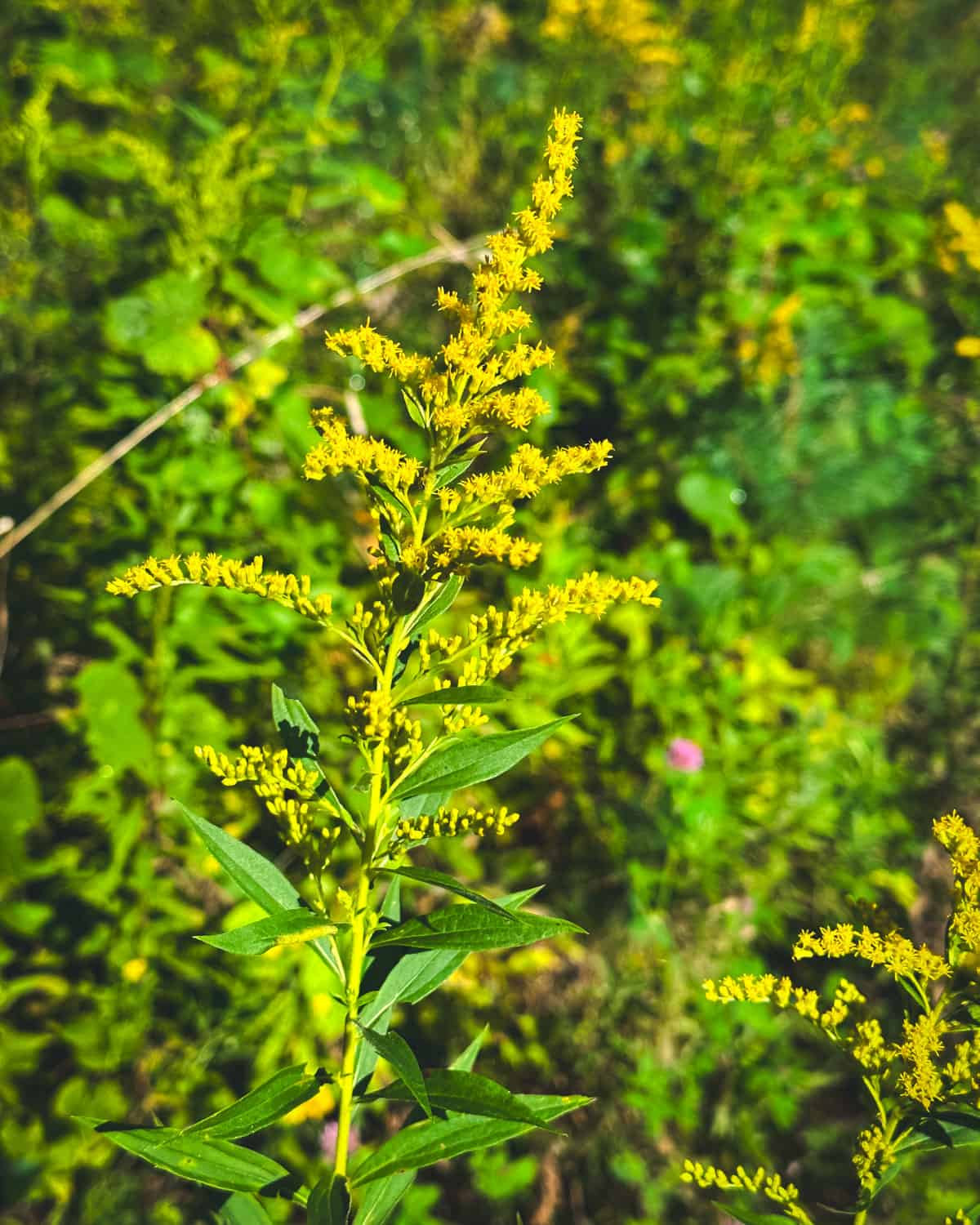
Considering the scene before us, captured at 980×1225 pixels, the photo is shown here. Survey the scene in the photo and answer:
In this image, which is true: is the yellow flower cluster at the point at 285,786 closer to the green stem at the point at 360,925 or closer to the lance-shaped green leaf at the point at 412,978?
the green stem at the point at 360,925

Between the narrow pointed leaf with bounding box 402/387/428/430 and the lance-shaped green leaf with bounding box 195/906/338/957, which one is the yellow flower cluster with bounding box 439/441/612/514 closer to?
the narrow pointed leaf with bounding box 402/387/428/430

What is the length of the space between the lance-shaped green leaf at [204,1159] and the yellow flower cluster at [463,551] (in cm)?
57

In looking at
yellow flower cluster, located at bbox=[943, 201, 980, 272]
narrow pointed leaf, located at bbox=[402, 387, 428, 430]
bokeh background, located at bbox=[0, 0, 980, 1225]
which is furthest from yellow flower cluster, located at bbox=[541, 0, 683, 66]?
narrow pointed leaf, located at bbox=[402, 387, 428, 430]

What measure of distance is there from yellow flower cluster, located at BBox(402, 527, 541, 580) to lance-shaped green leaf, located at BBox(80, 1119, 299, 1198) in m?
0.57

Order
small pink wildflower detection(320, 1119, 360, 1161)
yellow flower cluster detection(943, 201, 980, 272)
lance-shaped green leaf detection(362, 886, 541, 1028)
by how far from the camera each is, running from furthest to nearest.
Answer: yellow flower cluster detection(943, 201, 980, 272)
small pink wildflower detection(320, 1119, 360, 1161)
lance-shaped green leaf detection(362, 886, 541, 1028)

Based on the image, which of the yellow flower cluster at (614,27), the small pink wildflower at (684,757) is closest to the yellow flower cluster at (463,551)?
the small pink wildflower at (684,757)

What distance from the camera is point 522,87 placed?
411cm

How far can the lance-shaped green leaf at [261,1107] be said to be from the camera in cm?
77

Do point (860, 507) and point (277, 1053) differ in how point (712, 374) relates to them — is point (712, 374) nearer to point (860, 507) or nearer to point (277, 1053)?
point (860, 507)

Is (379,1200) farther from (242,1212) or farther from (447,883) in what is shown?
(447,883)

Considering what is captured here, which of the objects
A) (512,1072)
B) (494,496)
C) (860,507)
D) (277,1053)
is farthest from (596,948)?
(860,507)

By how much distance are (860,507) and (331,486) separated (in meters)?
1.88

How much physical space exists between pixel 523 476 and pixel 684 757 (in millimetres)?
1253

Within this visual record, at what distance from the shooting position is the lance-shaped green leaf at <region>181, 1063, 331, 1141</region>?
0.77 metres
